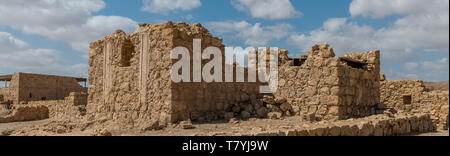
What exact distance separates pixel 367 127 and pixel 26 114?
14412 mm

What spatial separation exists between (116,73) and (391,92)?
48.5ft

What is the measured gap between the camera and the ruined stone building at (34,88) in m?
23.4

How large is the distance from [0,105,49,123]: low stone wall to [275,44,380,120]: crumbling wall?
36.9ft

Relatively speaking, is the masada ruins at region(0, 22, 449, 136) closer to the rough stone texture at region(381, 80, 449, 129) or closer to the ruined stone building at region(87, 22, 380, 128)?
the ruined stone building at region(87, 22, 380, 128)

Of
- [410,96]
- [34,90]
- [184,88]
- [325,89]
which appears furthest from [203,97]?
[34,90]

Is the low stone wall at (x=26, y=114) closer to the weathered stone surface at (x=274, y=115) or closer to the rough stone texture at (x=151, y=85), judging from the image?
the rough stone texture at (x=151, y=85)

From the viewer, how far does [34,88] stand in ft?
79.4

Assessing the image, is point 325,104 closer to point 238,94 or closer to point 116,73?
point 238,94

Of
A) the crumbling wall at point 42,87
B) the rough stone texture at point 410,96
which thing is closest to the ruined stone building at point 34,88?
the crumbling wall at point 42,87

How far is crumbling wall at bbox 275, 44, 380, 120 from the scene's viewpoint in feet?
29.8

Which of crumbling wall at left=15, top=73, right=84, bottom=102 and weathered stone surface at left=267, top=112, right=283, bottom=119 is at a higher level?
crumbling wall at left=15, top=73, right=84, bottom=102

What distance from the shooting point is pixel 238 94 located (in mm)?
9602
